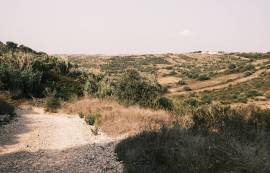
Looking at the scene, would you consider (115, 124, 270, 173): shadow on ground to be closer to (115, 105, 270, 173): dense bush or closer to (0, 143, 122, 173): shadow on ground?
(115, 105, 270, 173): dense bush

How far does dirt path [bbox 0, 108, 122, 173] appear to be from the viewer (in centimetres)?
938

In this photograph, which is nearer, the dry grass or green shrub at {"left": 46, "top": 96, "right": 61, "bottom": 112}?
the dry grass

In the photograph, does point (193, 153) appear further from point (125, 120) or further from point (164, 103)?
point (164, 103)

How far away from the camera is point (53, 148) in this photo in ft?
38.3

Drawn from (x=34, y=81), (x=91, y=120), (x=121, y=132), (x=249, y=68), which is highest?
(x=34, y=81)

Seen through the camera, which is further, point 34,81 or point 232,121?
point 34,81

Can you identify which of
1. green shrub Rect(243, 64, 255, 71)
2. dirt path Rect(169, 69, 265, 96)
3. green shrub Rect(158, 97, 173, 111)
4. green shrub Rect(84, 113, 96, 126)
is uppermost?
green shrub Rect(84, 113, 96, 126)

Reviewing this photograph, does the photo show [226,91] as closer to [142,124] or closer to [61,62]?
[61,62]

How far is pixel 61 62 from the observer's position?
3559cm

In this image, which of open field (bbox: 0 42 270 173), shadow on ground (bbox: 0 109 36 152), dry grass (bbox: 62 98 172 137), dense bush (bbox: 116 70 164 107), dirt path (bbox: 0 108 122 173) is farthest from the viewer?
dense bush (bbox: 116 70 164 107)

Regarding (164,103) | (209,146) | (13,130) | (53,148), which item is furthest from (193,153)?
(164,103)

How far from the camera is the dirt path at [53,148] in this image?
30.8ft

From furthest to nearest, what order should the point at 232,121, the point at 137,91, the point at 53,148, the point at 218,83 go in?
the point at 218,83
the point at 137,91
the point at 53,148
the point at 232,121

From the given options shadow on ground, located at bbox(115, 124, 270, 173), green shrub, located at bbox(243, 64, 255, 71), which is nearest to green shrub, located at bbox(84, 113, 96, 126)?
shadow on ground, located at bbox(115, 124, 270, 173)
